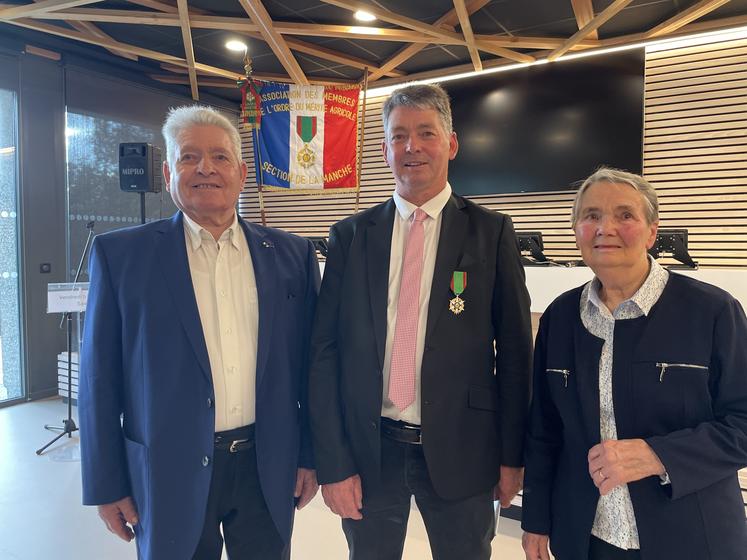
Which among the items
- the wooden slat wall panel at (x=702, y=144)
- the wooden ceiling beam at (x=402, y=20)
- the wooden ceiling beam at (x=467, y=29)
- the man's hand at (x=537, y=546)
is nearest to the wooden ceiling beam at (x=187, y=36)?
the wooden ceiling beam at (x=402, y=20)

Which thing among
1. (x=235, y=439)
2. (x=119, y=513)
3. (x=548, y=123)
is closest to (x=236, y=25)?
(x=548, y=123)

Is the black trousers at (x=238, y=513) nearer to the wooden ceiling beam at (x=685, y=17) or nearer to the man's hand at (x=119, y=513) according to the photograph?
the man's hand at (x=119, y=513)

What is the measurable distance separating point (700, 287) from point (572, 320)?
0.33 meters

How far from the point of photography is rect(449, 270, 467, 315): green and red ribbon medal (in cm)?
166

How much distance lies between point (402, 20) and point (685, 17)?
2796 millimetres

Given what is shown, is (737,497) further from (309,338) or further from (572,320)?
(309,338)

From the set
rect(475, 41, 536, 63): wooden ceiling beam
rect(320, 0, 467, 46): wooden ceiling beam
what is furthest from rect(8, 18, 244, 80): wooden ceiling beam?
rect(475, 41, 536, 63): wooden ceiling beam

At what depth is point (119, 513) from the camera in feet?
5.42

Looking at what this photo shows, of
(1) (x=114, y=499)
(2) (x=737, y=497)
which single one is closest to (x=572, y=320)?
(2) (x=737, y=497)

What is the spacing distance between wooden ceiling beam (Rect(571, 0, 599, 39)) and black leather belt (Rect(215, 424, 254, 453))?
4962 mm

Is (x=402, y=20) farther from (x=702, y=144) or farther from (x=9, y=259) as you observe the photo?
(x=9, y=259)

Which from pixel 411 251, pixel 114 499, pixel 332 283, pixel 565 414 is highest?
pixel 411 251

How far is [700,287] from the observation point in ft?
4.50

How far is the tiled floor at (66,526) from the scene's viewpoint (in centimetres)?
297
